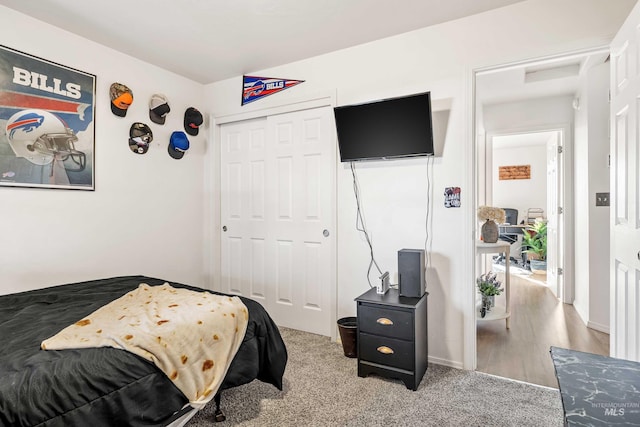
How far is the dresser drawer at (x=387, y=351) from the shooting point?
215cm

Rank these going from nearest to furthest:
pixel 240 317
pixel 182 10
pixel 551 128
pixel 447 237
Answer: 1. pixel 240 317
2. pixel 182 10
3. pixel 447 237
4. pixel 551 128

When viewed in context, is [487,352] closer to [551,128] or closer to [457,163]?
[457,163]

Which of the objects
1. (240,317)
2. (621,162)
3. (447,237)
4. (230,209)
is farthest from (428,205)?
(230,209)

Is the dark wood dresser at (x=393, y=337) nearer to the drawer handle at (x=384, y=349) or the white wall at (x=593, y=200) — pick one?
the drawer handle at (x=384, y=349)

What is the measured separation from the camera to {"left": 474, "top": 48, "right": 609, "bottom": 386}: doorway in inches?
110

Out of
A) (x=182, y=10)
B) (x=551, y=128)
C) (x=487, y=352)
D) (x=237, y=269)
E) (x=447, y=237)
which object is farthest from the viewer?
(x=551, y=128)

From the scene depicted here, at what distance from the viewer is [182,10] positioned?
231 centimetres

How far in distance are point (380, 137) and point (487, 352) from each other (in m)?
1.91

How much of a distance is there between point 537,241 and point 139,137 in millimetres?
6769

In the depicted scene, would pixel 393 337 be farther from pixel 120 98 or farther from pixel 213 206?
pixel 120 98

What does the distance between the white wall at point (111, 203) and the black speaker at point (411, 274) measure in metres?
2.31

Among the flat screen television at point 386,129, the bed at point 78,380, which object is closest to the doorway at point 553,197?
the flat screen television at point 386,129

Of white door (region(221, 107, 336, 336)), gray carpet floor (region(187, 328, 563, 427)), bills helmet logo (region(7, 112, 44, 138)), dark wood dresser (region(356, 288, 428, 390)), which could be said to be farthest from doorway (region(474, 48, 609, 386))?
bills helmet logo (region(7, 112, 44, 138))

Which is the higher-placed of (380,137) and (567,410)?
(380,137)
